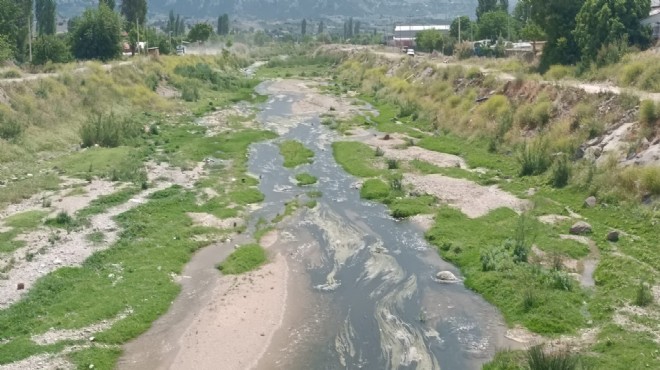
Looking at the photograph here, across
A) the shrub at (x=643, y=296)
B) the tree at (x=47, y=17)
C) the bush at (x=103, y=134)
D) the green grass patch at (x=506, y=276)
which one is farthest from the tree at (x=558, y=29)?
the tree at (x=47, y=17)

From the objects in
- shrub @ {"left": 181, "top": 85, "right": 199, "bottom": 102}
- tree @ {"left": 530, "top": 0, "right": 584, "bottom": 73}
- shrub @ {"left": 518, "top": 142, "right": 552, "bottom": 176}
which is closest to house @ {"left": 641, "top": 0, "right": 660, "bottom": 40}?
tree @ {"left": 530, "top": 0, "right": 584, "bottom": 73}

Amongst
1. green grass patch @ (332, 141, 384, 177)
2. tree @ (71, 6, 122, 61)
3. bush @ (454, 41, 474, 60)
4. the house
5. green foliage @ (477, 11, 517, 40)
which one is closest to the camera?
green grass patch @ (332, 141, 384, 177)

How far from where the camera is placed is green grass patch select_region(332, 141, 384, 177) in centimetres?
4025

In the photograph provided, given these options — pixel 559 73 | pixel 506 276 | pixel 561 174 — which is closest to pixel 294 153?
pixel 561 174

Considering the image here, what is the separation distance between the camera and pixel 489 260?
2420cm

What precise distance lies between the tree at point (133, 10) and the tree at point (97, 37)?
33.8m

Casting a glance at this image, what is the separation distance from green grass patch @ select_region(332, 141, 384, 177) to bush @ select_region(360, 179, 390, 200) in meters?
2.50

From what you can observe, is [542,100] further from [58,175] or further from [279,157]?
[58,175]

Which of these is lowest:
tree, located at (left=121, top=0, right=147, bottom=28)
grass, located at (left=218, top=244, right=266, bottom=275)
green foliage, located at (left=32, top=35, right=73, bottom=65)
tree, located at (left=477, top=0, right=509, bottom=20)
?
grass, located at (left=218, top=244, right=266, bottom=275)

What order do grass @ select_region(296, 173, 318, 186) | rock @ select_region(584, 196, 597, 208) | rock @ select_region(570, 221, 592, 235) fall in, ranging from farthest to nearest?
grass @ select_region(296, 173, 318, 186) < rock @ select_region(584, 196, 597, 208) < rock @ select_region(570, 221, 592, 235)

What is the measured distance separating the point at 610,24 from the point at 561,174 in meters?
22.1

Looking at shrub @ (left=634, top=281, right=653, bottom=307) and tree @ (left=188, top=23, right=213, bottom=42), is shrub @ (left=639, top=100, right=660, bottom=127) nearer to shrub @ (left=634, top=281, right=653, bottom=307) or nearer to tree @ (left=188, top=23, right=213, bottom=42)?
shrub @ (left=634, top=281, right=653, bottom=307)

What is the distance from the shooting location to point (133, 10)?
118 m

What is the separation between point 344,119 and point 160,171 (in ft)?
86.6
